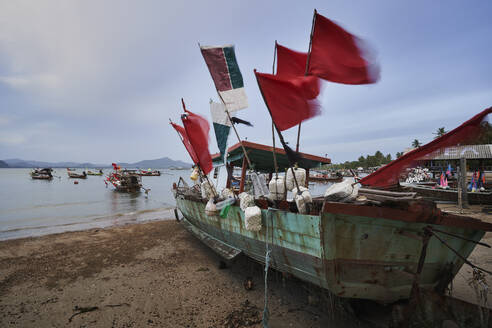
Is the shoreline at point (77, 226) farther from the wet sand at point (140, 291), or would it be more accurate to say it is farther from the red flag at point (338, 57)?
the red flag at point (338, 57)

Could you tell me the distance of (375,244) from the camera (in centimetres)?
300

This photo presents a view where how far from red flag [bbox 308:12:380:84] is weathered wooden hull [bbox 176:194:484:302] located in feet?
6.78

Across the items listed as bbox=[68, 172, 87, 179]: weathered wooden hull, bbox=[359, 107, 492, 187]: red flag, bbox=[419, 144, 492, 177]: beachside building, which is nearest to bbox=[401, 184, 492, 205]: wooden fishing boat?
bbox=[419, 144, 492, 177]: beachside building

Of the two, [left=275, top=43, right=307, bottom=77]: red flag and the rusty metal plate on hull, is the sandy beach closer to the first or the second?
the rusty metal plate on hull

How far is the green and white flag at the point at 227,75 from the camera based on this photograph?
196 inches

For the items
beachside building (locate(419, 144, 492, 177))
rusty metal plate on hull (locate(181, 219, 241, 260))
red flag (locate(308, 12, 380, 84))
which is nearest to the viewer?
beachside building (locate(419, 144, 492, 177))

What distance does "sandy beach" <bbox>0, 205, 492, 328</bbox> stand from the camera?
4031 millimetres

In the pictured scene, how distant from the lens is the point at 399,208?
280cm

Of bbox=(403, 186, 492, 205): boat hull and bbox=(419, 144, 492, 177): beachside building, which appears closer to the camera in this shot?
bbox=(419, 144, 492, 177): beachside building

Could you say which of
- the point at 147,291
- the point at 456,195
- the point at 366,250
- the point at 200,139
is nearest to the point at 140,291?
the point at 147,291

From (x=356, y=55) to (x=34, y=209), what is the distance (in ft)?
80.4

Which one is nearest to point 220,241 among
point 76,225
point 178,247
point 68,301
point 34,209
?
Result: point 178,247

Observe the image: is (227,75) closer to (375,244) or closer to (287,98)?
(287,98)

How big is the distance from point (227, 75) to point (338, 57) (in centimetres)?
252
